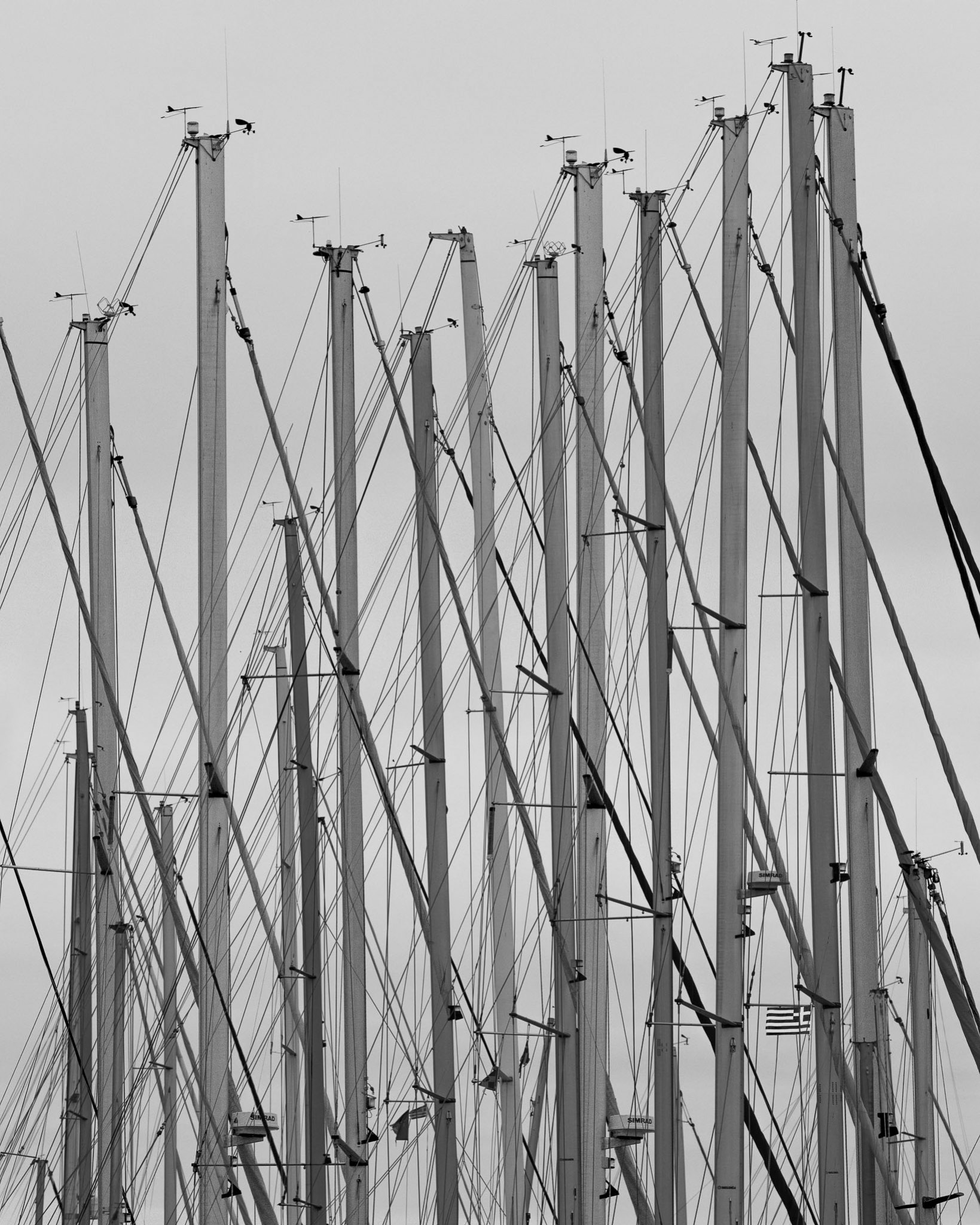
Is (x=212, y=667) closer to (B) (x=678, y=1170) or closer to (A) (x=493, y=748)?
(A) (x=493, y=748)

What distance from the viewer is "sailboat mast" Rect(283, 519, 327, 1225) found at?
4234 centimetres

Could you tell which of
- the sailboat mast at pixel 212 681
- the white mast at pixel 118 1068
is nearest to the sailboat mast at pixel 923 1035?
the sailboat mast at pixel 212 681

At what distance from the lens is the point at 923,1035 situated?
50.2 m

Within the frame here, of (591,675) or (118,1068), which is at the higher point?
(591,675)

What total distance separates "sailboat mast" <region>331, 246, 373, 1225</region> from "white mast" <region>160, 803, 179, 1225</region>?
3.90 m

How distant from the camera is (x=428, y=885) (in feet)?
144

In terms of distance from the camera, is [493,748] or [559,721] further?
[493,748]

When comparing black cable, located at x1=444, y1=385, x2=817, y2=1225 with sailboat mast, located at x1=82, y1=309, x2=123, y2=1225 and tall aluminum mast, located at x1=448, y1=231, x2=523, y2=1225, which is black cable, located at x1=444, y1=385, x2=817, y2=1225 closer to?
tall aluminum mast, located at x1=448, y1=231, x2=523, y2=1225

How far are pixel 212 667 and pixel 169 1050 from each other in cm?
1525

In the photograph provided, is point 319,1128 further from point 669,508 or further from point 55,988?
point 669,508

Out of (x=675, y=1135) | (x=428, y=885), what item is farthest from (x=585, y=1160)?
(x=428, y=885)

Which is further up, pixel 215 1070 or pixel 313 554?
pixel 313 554

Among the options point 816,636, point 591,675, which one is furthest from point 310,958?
point 816,636

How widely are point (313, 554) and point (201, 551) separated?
141 inches
